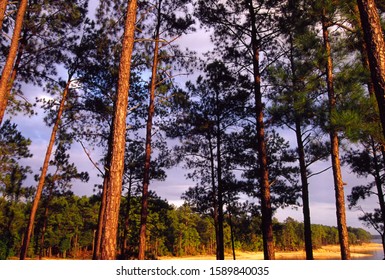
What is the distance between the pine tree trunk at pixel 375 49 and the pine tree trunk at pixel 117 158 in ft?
14.1

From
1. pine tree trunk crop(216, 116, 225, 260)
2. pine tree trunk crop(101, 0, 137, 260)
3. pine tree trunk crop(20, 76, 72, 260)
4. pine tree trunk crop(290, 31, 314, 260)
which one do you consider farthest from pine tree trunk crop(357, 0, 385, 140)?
pine tree trunk crop(20, 76, 72, 260)

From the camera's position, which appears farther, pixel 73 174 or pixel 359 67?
pixel 73 174

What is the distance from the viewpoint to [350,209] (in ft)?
55.3

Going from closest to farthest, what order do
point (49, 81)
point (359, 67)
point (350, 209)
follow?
point (359, 67)
point (49, 81)
point (350, 209)

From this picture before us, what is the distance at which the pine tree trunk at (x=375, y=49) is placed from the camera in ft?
13.8

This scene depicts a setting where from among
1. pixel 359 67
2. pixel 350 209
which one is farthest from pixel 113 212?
pixel 350 209

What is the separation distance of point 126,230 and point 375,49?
18452 mm

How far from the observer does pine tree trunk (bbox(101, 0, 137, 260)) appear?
5387 millimetres

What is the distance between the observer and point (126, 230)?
65.5ft

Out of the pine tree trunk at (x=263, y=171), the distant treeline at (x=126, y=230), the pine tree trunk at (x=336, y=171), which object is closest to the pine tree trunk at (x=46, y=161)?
the distant treeline at (x=126, y=230)
